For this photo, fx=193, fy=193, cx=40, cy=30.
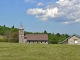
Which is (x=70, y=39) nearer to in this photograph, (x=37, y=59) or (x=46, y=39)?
(x=46, y=39)

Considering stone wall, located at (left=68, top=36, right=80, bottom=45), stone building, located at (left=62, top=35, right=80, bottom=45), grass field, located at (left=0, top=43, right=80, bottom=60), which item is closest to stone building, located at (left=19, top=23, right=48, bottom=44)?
stone building, located at (left=62, top=35, right=80, bottom=45)

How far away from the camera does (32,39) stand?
280 ft

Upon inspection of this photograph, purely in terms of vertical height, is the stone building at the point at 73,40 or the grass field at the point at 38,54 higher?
the stone building at the point at 73,40

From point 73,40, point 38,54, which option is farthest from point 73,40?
point 38,54

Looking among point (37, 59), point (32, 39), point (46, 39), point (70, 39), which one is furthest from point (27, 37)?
point (37, 59)

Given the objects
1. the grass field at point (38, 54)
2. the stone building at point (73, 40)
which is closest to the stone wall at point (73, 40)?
the stone building at point (73, 40)

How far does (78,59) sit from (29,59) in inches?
156

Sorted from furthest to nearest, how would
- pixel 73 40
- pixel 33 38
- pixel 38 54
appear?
pixel 33 38 < pixel 73 40 < pixel 38 54

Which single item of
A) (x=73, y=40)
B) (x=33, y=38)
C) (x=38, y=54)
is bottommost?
(x=38, y=54)

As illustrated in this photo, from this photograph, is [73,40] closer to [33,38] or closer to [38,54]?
[33,38]

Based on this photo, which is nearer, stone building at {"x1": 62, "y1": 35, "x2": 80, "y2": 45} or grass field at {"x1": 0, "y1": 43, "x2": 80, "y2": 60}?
grass field at {"x1": 0, "y1": 43, "x2": 80, "y2": 60}

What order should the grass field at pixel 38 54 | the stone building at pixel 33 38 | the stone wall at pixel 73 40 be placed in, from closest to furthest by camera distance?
1. the grass field at pixel 38 54
2. the stone wall at pixel 73 40
3. the stone building at pixel 33 38

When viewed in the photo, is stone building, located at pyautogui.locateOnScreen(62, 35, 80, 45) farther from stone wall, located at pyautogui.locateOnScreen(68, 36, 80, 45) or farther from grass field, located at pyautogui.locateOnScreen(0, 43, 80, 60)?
grass field, located at pyautogui.locateOnScreen(0, 43, 80, 60)

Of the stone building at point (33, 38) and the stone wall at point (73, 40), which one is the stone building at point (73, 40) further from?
the stone building at point (33, 38)
